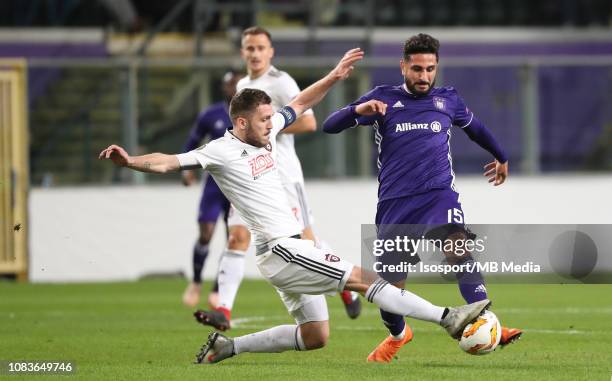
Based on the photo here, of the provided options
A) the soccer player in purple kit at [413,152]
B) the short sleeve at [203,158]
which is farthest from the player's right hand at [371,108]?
the short sleeve at [203,158]

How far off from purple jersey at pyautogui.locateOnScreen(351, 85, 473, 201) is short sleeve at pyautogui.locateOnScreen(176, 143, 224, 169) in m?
1.10

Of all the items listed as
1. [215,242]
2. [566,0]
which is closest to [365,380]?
[215,242]

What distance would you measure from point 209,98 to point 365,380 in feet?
38.6

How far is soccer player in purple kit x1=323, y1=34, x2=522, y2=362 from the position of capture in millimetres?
8234

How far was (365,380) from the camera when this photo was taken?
7.10 metres

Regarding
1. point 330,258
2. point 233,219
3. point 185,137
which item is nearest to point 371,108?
point 330,258

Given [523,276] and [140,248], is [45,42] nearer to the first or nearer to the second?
[140,248]

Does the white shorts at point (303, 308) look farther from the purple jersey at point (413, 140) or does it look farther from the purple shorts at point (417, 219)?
the purple jersey at point (413, 140)

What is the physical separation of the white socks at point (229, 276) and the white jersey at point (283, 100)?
786 mm

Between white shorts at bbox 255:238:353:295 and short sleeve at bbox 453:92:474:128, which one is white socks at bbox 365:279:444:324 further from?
short sleeve at bbox 453:92:474:128

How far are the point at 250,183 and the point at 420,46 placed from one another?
1447 mm

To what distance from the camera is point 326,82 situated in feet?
27.1

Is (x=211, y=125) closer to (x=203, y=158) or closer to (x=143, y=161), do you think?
(x=203, y=158)

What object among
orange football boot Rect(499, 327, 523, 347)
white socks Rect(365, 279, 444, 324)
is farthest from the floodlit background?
orange football boot Rect(499, 327, 523, 347)
